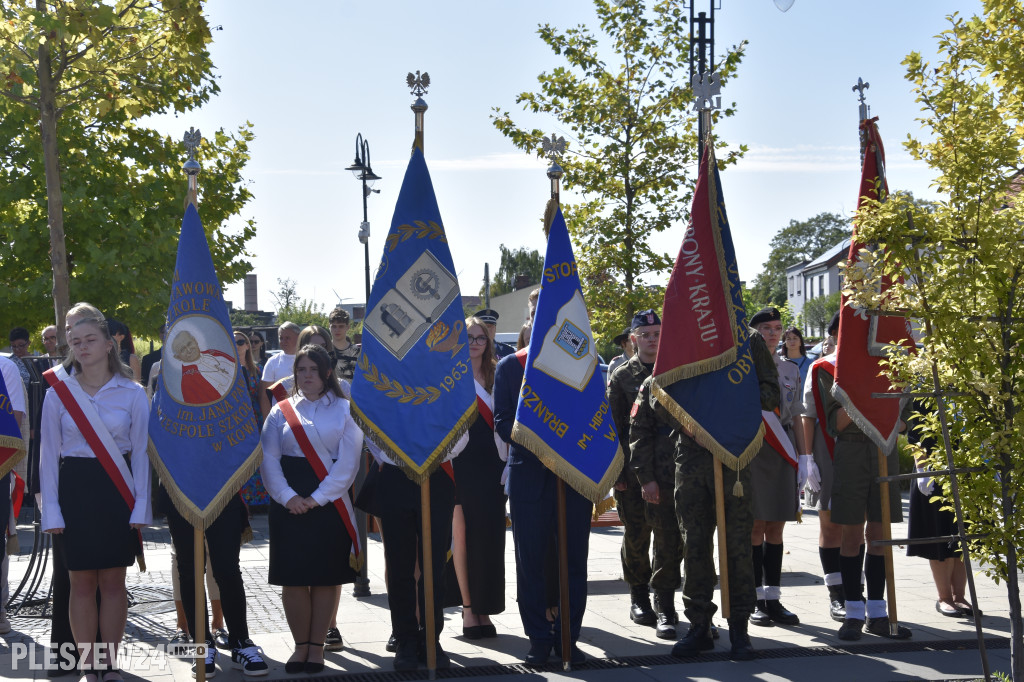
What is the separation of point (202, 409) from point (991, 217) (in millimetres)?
4365

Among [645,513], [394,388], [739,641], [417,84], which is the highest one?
[417,84]

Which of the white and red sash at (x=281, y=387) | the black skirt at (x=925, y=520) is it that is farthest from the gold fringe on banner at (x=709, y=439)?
the white and red sash at (x=281, y=387)

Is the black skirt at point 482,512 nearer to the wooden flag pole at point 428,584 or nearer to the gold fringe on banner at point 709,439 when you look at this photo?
the wooden flag pole at point 428,584

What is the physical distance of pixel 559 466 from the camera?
6.51m

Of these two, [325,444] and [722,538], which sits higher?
[325,444]

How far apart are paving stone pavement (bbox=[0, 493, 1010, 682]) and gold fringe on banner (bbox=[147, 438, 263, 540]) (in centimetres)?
93

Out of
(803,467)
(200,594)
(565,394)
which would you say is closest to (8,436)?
(200,594)

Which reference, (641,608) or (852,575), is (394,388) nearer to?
(641,608)

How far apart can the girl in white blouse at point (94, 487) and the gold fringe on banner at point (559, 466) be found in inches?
87.5

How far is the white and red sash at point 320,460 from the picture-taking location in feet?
20.4

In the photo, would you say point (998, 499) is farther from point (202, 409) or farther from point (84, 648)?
point (84, 648)

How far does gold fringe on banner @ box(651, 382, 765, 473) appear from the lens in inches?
255

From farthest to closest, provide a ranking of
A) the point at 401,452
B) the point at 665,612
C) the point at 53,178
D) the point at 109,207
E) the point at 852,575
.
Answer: the point at 109,207, the point at 53,178, the point at 665,612, the point at 852,575, the point at 401,452

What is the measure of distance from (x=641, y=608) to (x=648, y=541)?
486 mm
